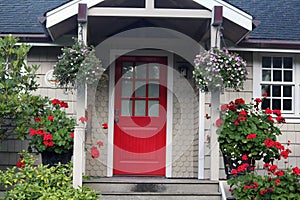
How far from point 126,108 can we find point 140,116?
0.89ft

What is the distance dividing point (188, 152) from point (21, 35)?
330 cm

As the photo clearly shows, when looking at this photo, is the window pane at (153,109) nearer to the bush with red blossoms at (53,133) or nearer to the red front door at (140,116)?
the red front door at (140,116)

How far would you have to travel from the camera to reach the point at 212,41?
→ 686 cm

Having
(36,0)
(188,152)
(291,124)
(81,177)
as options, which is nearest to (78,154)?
(81,177)

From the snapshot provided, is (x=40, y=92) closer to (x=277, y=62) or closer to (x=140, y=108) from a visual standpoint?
(x=140, y=108)

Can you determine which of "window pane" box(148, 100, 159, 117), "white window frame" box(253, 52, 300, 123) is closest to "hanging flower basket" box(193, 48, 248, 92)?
"white window frame" box(253, 52, 300, 123)

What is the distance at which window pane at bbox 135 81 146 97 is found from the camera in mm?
8383

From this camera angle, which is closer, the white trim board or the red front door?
the white trim board

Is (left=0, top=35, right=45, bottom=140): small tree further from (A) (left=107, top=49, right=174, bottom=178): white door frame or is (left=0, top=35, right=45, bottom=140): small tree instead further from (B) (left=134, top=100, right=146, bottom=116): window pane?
(B) (left=134, top=100, right=146, bottom=116): window pane

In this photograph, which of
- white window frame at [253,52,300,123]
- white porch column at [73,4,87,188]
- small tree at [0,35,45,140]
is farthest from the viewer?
white window frame at [253,52,300,123]

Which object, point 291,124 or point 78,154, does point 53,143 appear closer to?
point 78,154

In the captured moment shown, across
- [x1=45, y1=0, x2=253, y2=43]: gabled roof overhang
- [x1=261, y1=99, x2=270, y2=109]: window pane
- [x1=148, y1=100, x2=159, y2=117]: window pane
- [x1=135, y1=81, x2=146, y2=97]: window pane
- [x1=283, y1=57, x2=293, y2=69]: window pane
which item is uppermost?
[x1=45, y1=0, x2=253, y2=43]: gabled roof overhang

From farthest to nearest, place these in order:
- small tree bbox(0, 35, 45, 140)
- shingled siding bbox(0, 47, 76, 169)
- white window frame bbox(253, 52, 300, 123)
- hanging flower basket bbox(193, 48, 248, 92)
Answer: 1. white window frame bbox(253, 52, 300, 123)
2. shingled siding bbox(0, 47, 76, 169)
3. small tree bbox(0, 35, 45, 140)
4. hanging flower basket bbox(193, 48, 248, 92)

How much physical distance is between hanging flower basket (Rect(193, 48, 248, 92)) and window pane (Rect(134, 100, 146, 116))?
77.2 inches
